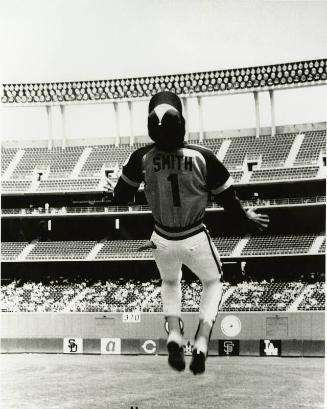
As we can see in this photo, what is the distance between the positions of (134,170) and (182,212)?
48cm

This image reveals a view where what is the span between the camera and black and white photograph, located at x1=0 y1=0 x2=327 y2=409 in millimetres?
4309

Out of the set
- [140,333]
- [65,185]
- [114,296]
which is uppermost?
[65,185]

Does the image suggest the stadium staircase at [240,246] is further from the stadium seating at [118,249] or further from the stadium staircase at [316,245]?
the stadium staircase at [316,245]

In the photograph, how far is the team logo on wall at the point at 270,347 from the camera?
1538 cm

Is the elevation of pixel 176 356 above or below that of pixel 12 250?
below

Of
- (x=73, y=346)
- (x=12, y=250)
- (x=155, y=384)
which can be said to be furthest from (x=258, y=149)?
(x=73, y=346)

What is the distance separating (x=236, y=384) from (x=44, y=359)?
5.78 meters

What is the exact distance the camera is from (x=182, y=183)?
4230mm

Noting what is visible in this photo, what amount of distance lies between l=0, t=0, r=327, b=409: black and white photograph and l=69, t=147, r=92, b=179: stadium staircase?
8 cm

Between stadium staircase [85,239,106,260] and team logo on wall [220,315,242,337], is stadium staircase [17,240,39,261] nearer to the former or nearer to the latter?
stadium staircase [85,239,106,260]

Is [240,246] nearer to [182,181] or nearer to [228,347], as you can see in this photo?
[228,347]

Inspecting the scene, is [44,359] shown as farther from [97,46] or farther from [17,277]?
[97,46]

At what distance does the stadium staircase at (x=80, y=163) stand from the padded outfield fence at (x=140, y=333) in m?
3.76

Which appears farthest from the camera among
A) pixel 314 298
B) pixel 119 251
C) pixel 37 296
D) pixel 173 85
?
pixel 37 296
